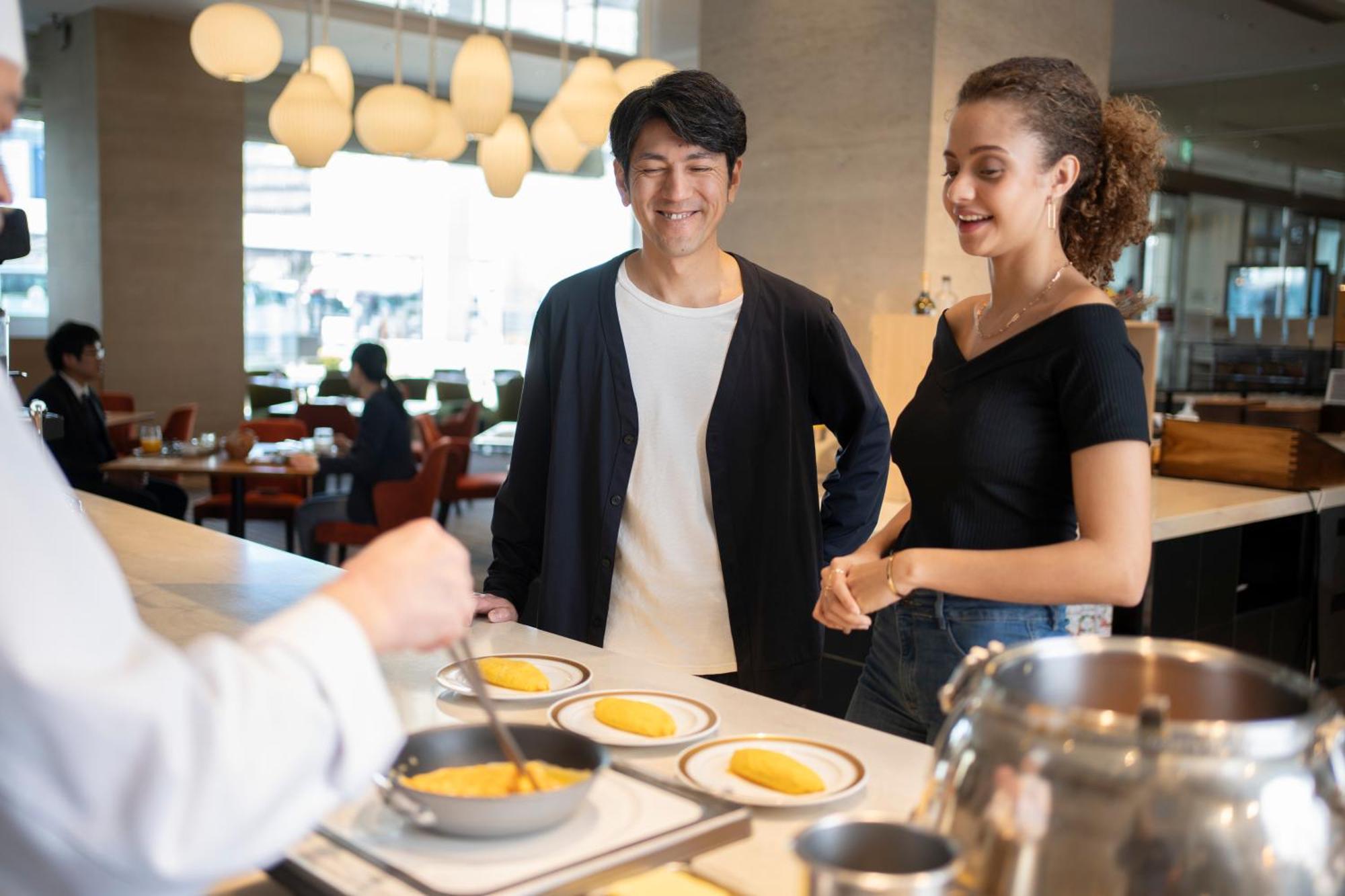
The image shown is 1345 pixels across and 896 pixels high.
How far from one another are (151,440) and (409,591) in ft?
20.2

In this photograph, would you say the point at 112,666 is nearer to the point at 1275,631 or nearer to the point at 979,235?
the point at 979,235

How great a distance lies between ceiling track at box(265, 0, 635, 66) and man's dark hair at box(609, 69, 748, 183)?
23.7 ft

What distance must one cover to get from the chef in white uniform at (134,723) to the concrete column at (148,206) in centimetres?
1005

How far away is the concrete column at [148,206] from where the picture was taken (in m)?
9.77

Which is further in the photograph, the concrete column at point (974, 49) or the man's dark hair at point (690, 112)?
the concrete column at point (974, 49)

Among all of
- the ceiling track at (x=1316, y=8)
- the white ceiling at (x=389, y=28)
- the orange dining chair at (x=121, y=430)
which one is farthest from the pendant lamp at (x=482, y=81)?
the ceiling track at (x=1316, y=8)

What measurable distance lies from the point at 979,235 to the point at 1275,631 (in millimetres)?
3465

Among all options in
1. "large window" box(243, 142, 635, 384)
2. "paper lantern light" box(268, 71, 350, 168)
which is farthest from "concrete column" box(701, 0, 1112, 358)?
"large window" box(243, 142, 635, 384)

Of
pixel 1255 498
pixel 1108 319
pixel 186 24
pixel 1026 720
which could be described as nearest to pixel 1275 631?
pixel 1255 498

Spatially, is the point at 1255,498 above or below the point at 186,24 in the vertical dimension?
below

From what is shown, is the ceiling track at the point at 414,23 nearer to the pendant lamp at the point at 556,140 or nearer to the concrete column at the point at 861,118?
the pendant lamp at the point at 556,140

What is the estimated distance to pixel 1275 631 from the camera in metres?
4.54

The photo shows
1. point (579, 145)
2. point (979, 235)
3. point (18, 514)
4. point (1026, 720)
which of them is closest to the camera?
point (18, 514)

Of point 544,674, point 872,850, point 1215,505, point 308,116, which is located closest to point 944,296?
point 1215,505
